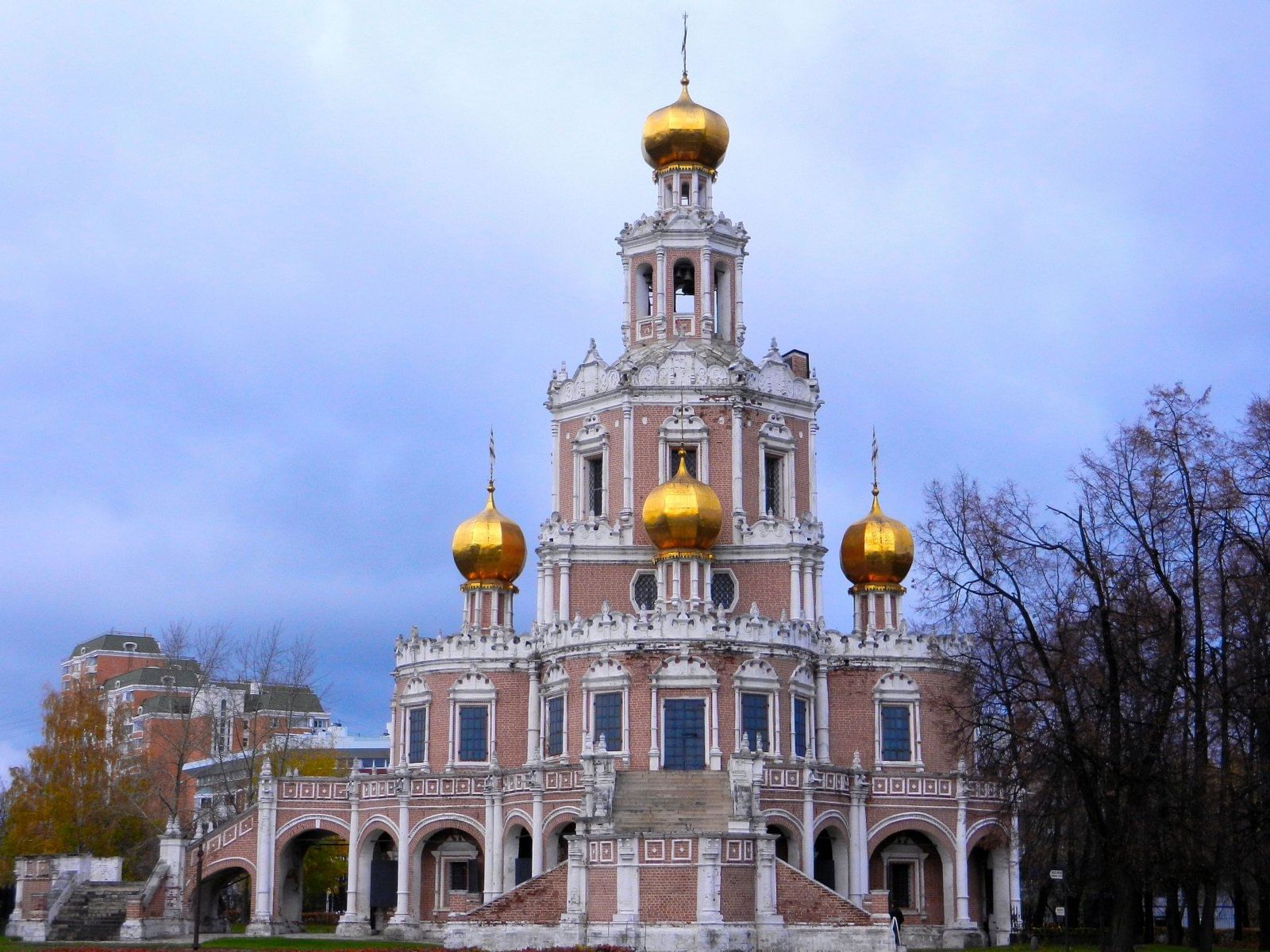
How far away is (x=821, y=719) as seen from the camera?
52.7 meters

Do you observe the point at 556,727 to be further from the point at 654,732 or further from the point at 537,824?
the point at 654,732

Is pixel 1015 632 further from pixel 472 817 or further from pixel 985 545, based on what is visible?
pixel 472 817

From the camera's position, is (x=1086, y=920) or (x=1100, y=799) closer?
(x=1100, y=799)

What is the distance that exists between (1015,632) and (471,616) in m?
25.1

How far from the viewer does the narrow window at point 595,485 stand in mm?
56875

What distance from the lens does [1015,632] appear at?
120 ft

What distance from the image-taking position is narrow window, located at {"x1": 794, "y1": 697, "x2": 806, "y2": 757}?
5088 centimetres

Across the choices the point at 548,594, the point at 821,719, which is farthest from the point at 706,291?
the point at 821,719

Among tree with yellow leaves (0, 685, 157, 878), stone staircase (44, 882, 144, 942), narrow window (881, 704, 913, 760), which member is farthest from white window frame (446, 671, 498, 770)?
tree with yellow leaves (0, 685, 157, 878)

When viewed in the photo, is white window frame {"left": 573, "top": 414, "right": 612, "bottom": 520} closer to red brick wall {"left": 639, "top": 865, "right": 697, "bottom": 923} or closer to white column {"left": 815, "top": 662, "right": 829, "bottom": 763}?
white column {"left": 815, "top": 662, "right": 829, "bottom": 763}

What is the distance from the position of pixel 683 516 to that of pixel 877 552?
8.07 metres

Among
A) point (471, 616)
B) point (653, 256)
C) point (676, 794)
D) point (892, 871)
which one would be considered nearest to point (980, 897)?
point (892, 871)

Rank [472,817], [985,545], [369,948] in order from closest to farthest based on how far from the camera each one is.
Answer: [985,545], [369,948], [472,817]

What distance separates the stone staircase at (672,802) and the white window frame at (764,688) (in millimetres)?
2776
